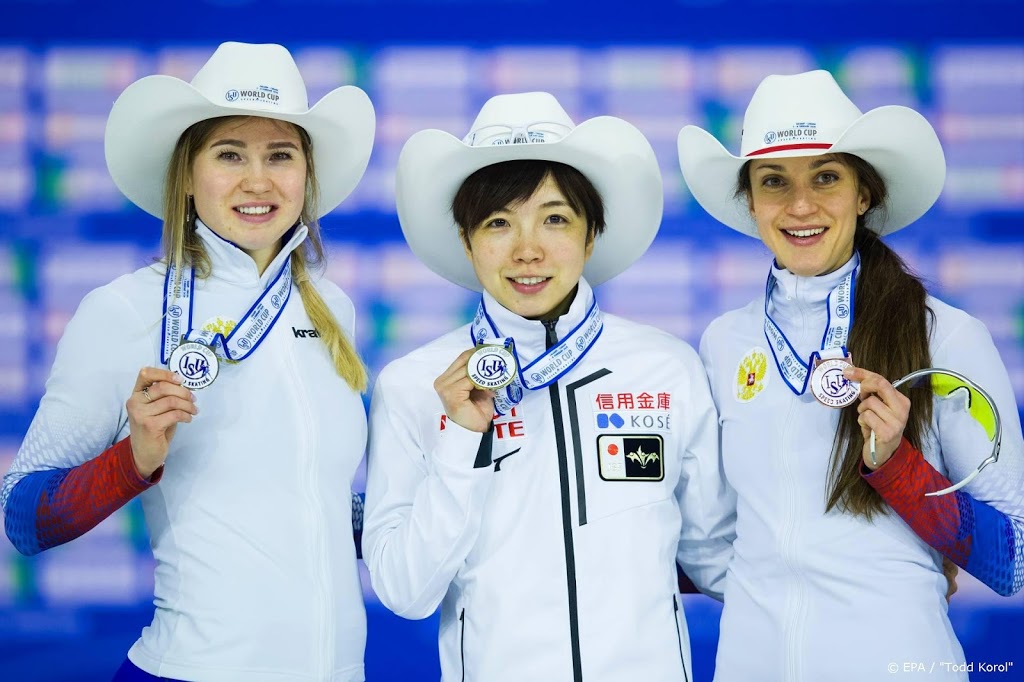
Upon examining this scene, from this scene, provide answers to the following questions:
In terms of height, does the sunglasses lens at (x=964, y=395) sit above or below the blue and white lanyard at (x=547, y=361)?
below

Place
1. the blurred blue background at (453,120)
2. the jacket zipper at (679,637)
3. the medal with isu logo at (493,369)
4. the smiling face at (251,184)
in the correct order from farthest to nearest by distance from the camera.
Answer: the blurred blue background at (453,120)
the smiling face at (251,184)
the jacket zipper at (679,637)
the medal with isu logo at (493,369)

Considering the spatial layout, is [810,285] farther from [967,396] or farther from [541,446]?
[541,446]

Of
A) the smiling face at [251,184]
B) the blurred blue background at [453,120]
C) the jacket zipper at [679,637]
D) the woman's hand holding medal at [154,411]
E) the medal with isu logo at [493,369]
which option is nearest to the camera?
the woman's hand holding medal at [154,411]

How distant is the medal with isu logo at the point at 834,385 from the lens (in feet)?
7.36

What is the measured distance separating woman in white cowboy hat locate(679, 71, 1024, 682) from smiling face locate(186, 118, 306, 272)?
0.98 meters

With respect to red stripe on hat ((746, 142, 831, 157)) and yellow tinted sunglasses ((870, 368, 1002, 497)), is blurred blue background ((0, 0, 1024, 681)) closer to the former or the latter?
red stripe on hat ((746, 142, 831, 157))

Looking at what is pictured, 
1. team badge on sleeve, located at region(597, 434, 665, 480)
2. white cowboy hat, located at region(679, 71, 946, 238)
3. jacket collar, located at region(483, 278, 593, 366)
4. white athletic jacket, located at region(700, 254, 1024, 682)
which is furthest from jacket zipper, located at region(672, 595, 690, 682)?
white cowboy hat, located at region(679, 71, 946, 238)

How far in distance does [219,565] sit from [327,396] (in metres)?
0.40

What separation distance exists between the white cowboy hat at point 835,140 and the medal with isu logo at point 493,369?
0.74 meters

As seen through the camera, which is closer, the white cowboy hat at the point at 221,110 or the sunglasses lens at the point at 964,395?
the sunglasses lens at the point at 964,395

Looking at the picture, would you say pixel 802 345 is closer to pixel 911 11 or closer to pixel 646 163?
pixel 646 163

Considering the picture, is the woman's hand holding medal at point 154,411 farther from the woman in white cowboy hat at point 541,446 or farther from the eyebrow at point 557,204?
the eyebrow at point 557,204

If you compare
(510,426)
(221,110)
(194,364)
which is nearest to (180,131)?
(221,110)

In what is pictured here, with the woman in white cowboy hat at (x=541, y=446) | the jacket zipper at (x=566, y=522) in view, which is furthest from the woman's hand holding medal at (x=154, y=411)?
the jacket zipper at (x=566, y=522)
